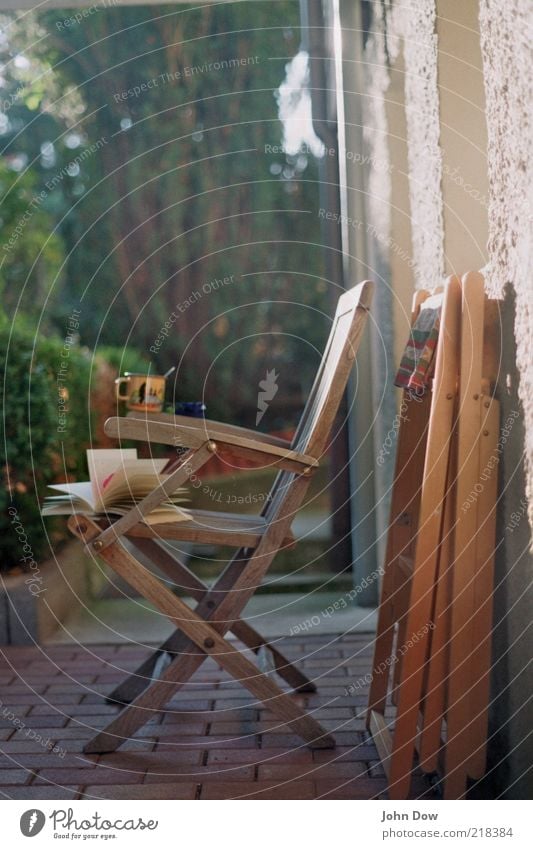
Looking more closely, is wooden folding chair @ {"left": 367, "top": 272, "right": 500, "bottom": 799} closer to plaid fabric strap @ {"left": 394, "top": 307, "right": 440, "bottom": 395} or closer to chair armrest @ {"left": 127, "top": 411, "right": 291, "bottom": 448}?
plaid fabric strap @ {"left": 394, "top": 307, "right": 440, "bottom": 395}

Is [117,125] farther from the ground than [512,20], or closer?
farther from the ground

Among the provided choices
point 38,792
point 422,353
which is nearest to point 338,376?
point 422,353

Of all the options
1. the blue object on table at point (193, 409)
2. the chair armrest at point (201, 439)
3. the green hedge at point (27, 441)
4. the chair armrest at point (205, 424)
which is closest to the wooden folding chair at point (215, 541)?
the chair armrest at point (201, 439)

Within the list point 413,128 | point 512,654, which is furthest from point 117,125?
point 512,654

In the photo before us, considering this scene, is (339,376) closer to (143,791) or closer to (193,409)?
(143,791)

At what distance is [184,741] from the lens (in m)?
2.41

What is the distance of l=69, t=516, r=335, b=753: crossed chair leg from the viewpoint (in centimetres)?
225

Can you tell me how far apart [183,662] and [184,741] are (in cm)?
27

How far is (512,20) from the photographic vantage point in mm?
1730

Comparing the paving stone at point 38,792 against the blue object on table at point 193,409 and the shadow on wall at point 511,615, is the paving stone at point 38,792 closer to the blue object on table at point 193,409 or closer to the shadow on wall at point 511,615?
the shadow on wall at point 511,615

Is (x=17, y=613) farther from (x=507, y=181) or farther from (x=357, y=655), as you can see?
(x=507, y=181)

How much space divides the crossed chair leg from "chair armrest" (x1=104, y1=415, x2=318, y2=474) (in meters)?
0.25
